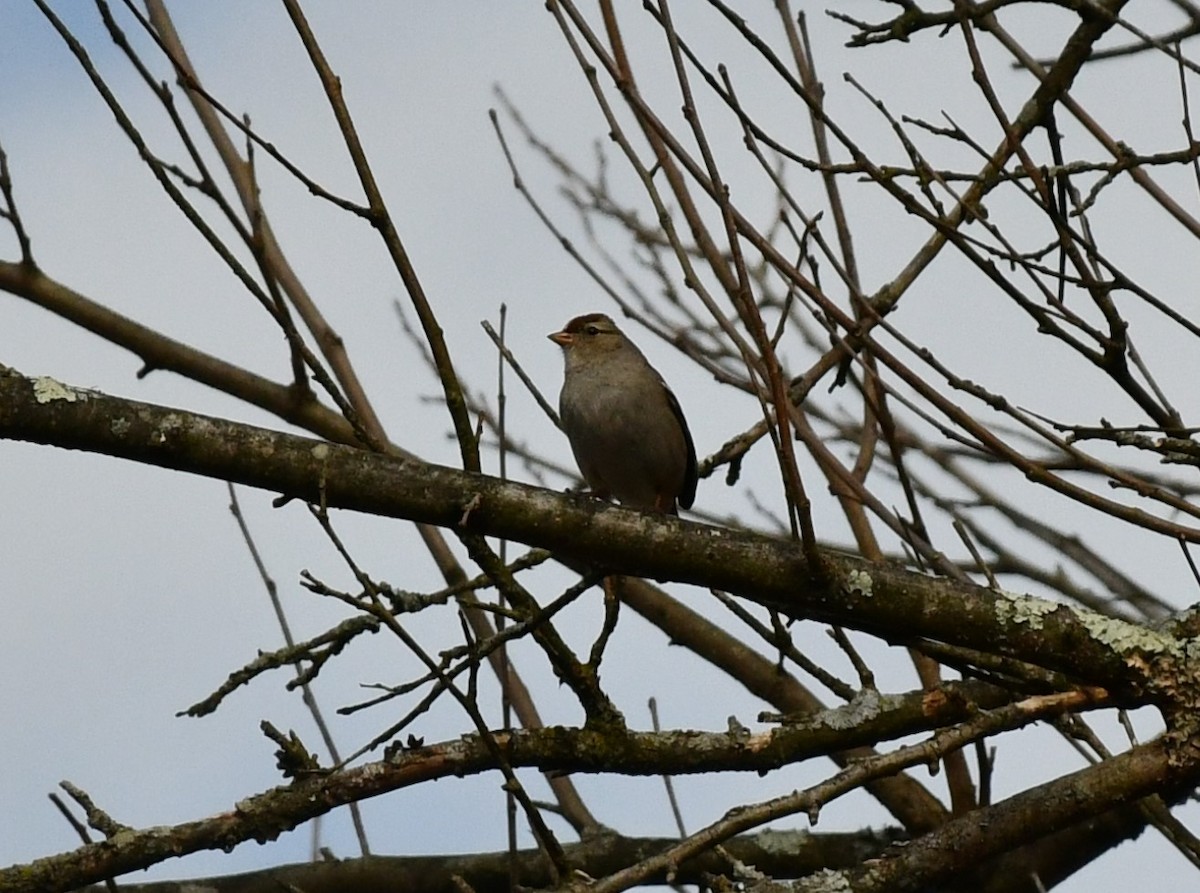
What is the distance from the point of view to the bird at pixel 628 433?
6.20m

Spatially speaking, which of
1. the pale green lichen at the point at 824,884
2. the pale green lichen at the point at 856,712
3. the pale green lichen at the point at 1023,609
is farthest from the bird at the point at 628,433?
the pale green lichen at the point at 824,884

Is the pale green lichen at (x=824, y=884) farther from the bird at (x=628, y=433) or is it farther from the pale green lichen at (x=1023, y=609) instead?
the bird at (x=628, y=433)

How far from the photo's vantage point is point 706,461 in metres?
5.00

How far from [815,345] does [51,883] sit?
11.4ft

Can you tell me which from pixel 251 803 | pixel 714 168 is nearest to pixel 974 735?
pixel 714 168

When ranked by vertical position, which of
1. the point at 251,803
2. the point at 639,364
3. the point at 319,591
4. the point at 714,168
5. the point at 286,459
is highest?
the point at 639,364

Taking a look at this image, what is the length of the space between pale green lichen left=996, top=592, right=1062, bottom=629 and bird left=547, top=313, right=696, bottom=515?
8.94 ft

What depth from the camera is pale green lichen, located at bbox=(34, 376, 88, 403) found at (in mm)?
3078

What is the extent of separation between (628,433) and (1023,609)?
286cm

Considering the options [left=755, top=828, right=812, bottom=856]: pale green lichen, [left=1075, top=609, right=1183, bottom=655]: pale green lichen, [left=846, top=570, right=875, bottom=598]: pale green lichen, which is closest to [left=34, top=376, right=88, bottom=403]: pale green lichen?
[left=846, top=570, right=875, bottom=598]: pale green lichen

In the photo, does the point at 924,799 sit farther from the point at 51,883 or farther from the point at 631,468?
the point at 51,883

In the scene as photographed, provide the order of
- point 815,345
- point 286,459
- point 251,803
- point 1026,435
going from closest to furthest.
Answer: point 286,459 → point 251,803 → point 1026,435 → point 815,345

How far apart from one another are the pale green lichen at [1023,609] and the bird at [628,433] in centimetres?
272

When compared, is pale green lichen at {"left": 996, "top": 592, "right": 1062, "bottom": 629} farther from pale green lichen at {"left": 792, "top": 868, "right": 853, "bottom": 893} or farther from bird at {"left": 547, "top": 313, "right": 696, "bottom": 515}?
bird at {"left": 547, "top": 313, "right": 696, "bottom": 515}
